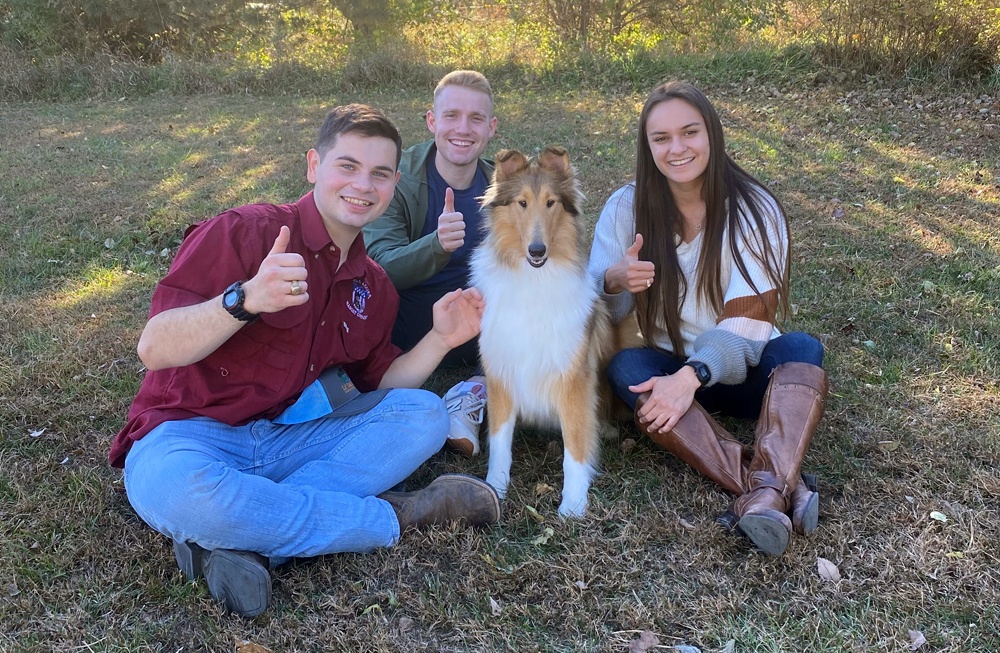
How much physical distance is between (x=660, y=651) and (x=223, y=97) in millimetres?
12849

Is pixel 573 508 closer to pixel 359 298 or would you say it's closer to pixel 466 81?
pixel 359 298

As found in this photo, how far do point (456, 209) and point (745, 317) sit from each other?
179cm

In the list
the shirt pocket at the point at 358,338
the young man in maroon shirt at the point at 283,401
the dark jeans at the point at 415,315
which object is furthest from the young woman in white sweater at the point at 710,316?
the shirt pocket at the point at 358,338

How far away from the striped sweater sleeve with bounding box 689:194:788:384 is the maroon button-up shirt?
156 centimetres

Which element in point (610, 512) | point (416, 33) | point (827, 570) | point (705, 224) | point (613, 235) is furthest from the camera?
point (416, 33)

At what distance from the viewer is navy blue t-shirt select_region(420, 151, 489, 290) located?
4.02 meters

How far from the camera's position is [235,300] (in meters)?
2.28

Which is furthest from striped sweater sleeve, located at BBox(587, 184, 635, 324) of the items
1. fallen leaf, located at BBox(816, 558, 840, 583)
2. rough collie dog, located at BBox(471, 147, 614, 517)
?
fallen leaf, located at BBox(816, 558, 840, 583)

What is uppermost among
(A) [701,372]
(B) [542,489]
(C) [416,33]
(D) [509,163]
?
(C) [416,33]

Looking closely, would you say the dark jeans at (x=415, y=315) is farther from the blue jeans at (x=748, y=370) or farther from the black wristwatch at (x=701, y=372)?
the black wristwatch at (x=701, y=372)

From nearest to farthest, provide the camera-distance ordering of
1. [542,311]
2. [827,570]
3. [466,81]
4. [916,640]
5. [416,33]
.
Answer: [916,640] < [827,570] < [542,311] < [466,81] < [416,33]

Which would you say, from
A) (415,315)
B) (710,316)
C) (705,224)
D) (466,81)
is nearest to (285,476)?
(415,315)

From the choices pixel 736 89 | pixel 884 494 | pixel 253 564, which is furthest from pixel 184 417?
pixel 736 89

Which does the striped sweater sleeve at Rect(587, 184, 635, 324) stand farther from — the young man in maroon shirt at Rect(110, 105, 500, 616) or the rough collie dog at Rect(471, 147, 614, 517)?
the young man in maroon shirt at Rect(110, 105, 500, 616)
